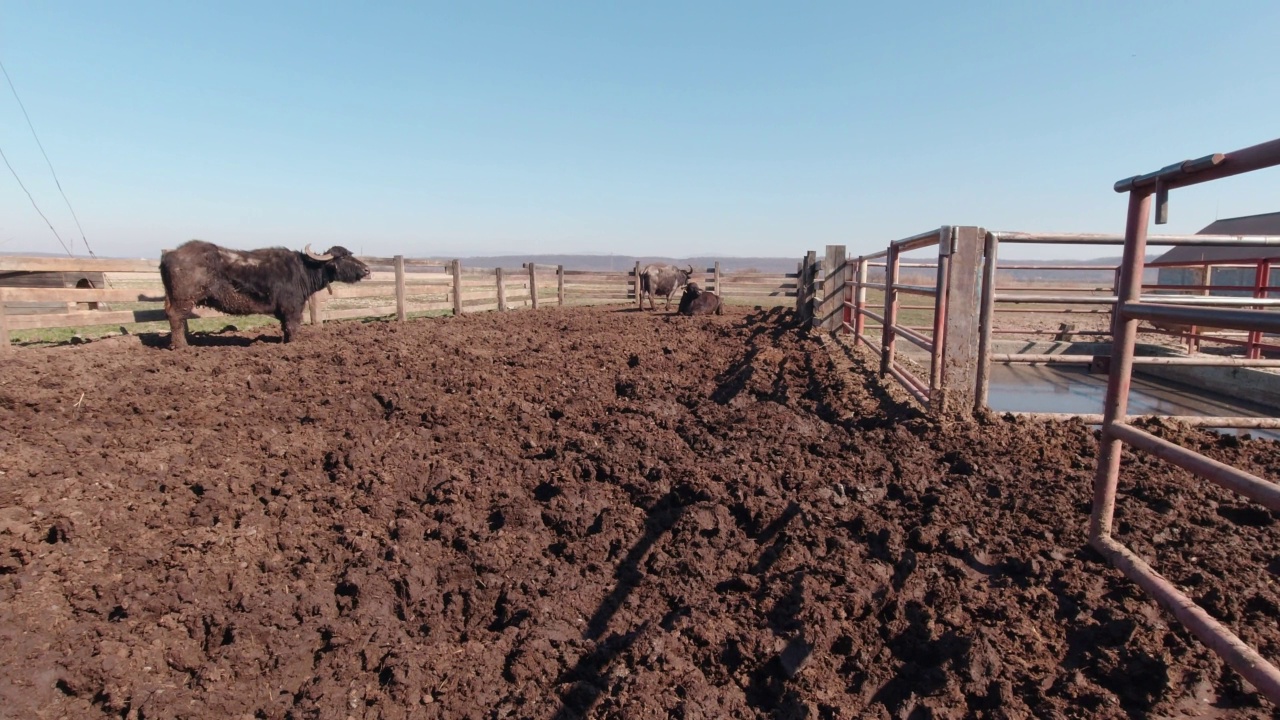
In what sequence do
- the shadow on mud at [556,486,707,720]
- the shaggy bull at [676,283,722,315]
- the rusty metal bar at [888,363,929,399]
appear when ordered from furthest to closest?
the shaggy bull at [676,283,722,315] < the rusty metal bar at [888,363,929,399] < the shadow on mud at [556,486,707,720]

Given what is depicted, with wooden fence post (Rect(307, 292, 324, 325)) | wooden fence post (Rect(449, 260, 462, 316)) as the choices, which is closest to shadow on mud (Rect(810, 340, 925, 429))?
wooden fence post (Rect(307, 292, 324, 325))

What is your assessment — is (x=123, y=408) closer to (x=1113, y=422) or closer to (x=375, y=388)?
(x=375, y=388)

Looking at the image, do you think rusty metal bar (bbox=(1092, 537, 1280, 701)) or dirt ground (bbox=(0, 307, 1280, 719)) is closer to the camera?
rusty metal bar (bbox=(1092, 537, 1280, 701))

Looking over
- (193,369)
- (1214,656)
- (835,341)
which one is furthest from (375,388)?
(835,341)

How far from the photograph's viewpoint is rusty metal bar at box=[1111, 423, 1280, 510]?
1.67m

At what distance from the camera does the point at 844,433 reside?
4.35m

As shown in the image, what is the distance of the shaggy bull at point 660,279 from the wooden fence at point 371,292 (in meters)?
2.12

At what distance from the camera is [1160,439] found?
7.24ft

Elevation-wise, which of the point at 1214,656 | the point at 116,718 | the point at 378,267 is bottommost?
the point at 116,718

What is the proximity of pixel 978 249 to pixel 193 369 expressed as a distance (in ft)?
24.7

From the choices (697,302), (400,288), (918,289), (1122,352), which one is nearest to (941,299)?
(918,289)

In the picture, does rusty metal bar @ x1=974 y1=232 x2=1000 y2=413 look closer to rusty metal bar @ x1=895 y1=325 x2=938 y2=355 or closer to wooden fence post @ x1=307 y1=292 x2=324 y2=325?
rusty metal bar @ x1=895 y1=325 x2=938 y2=355

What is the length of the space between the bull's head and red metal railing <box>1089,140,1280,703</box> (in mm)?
10945

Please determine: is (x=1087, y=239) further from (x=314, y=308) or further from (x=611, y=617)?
(x=314, y=308)
